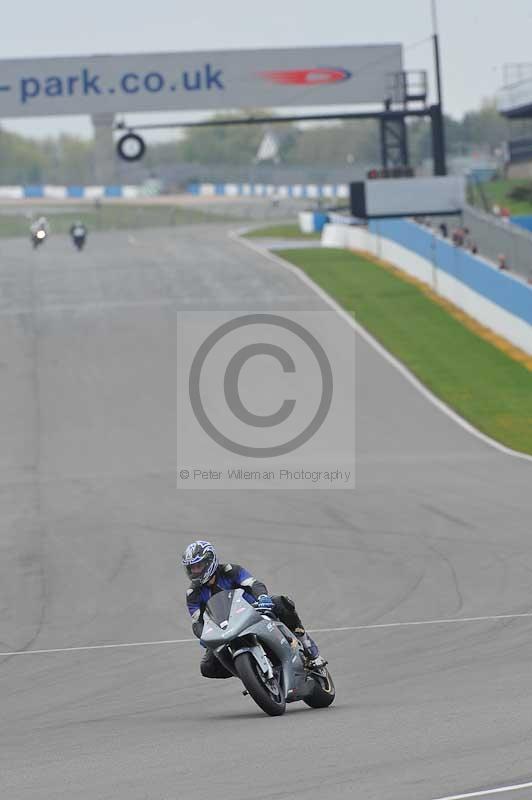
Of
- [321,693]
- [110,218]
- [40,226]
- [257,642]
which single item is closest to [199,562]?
[257,642]

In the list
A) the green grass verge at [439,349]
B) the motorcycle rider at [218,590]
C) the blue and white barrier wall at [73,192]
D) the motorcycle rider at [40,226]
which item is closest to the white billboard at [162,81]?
the motorcycle rider at [40,226]

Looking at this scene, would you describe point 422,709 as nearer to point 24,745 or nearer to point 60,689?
point 24,745

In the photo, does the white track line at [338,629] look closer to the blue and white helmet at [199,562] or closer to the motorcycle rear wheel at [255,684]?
the blue and white helmet at [199,562]

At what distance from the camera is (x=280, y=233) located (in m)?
73.8

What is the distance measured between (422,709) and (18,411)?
2413cm

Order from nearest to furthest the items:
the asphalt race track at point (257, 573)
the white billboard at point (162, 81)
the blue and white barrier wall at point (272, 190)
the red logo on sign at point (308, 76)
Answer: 1. the asphalt race track at point (257, 573)
2. the white billboard at point (162, 81)
3. the red logo on sign at point (308, 76)
4. the blue and white barrier wall at point (272, 190)

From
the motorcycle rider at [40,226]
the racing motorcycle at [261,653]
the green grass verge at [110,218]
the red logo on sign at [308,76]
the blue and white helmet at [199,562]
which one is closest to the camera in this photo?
the racing motorcycle at [261,653]

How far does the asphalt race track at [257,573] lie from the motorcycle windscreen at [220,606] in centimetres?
70

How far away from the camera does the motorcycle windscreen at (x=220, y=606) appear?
9.52 metres

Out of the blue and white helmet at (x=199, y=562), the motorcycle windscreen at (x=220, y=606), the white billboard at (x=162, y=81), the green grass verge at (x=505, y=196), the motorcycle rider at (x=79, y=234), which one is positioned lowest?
the motorcycle windscreen at (x=220, y=606)

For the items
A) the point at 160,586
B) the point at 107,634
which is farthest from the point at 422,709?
the point at 160,586

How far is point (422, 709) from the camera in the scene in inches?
349

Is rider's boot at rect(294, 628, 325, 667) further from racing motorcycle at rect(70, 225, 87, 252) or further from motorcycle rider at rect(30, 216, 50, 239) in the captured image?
racing motorcycle at rect(70, 225, 87, 252)

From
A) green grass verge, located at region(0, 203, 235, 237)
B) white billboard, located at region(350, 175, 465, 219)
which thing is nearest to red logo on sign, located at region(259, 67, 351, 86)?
white billboard, located at region(350, 175, 465, 219)
